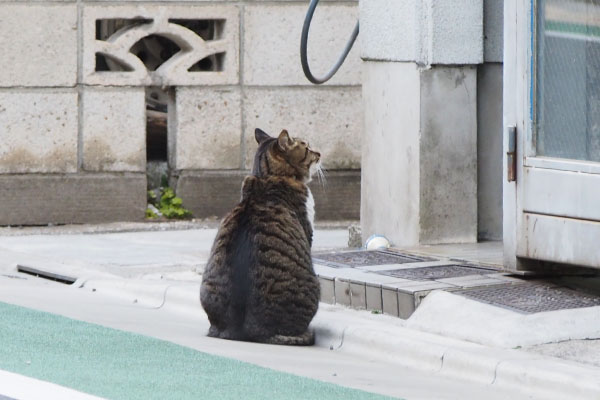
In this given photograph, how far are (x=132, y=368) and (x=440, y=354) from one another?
1380 millimetres

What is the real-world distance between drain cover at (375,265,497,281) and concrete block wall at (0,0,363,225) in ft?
10.3

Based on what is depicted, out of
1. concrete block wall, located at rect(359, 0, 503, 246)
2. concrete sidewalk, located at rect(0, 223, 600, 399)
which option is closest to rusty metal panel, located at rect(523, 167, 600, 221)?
concrete sidewalk, located at rect(0, 223, 600, 399)

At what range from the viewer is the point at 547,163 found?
770cm

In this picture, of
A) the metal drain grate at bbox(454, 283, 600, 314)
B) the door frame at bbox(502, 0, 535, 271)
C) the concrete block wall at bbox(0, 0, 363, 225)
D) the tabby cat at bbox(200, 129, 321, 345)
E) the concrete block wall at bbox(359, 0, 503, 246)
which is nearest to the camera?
the tabby cat at bbox(200, 129, 321, 345)

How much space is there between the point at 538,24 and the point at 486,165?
160 centimetres

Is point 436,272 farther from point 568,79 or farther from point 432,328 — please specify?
point 568,79

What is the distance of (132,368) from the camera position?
6.35 metres

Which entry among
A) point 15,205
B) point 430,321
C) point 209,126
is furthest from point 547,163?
point 15,205

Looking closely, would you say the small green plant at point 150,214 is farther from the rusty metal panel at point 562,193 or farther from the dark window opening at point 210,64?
the rusty metal panel at point 562,193

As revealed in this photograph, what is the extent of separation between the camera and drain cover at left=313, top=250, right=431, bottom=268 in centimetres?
843

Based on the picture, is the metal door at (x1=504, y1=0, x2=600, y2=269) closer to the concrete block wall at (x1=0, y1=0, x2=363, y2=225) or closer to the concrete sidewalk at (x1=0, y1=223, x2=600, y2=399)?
the concrete sidewalk at (x1=0, y1=223, x2=600, y2=399)

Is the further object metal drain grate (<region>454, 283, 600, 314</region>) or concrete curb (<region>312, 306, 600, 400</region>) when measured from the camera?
metal drain grate (<region>454, 283, 600, 314</region>)

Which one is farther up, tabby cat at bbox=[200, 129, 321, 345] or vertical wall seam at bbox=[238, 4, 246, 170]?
vertical wall seam at bbox=[238, 4, 246, 170]

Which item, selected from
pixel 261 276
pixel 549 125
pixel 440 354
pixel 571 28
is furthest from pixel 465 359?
pixel 571 28
